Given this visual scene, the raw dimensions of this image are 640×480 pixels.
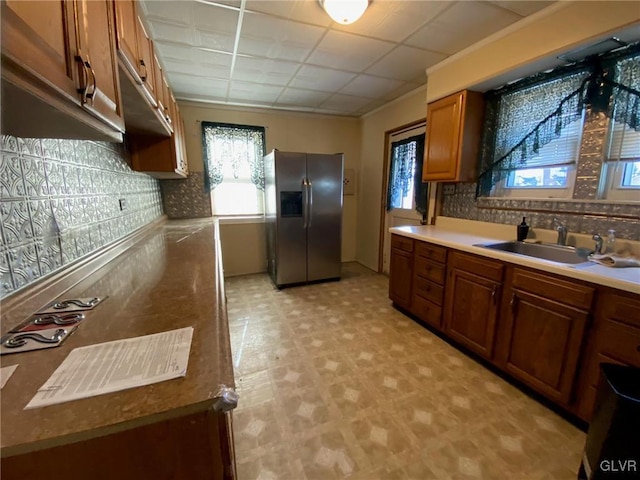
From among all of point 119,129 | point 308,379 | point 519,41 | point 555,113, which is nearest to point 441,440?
point 308,379

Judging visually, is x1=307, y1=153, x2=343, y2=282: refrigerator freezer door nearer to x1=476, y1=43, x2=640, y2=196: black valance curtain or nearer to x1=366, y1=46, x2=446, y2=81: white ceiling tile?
x1=366, y1=46, x2=446, y2=81: white ceiling tile

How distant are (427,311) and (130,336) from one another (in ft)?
7.39

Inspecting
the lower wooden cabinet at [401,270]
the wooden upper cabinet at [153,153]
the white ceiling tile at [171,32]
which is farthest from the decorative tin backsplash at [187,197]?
the lower wooden cabinet at [401,270]

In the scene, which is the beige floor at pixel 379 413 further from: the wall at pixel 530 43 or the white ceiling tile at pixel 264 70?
the white ceiling tile at pixel 264 70

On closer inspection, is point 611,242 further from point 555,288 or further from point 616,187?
point 555,288

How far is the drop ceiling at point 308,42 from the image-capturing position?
1709 mm

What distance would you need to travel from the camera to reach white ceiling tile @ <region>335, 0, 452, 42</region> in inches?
65.7

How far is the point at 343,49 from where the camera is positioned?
2.20 m

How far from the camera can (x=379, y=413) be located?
1.54 metres

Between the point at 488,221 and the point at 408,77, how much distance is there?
1647mm

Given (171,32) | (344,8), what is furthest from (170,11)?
(344,8)

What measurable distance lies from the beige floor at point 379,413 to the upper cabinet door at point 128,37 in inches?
69.6

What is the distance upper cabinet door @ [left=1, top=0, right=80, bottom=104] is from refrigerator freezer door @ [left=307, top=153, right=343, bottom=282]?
109 inches

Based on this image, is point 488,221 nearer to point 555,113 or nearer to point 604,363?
point 555,113
